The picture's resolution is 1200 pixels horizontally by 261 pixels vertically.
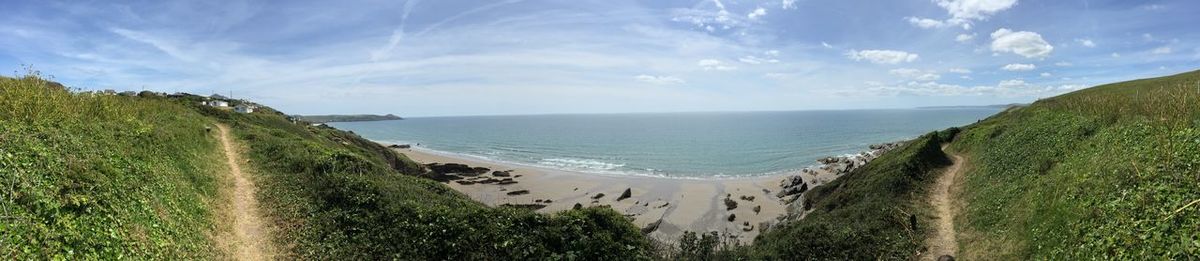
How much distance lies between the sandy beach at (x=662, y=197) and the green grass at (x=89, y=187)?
2470 cm

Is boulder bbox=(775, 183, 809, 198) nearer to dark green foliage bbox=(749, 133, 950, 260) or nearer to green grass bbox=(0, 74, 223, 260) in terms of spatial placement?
dark green foliage bbox=(749, 133, 950, 260)

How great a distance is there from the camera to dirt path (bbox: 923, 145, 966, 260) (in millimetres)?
18625

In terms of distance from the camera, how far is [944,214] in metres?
23.0

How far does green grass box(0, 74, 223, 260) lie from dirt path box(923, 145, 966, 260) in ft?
76.6

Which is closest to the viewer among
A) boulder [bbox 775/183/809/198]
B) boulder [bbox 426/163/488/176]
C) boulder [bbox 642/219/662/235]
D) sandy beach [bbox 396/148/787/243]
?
boulder [bbox 642/219/662/235]

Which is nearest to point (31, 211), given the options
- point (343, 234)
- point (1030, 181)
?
point (343, 234)

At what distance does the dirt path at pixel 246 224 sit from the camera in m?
13.2

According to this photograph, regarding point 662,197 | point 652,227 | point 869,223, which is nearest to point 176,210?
point 869,223

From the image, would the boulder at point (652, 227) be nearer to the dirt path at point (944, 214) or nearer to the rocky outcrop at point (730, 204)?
the rocky outcrop at point (730, 204)

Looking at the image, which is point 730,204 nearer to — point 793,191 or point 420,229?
point 793,191

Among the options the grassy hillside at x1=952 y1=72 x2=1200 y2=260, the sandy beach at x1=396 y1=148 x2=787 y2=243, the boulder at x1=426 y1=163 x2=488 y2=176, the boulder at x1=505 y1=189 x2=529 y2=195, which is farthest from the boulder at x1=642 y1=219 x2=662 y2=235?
the boulder at x1=426 y1=163 x2=488 y2=176

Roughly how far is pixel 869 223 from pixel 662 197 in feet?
80.4

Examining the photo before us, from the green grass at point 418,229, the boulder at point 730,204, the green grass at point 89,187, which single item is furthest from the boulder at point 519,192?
the green grass at point 89,187

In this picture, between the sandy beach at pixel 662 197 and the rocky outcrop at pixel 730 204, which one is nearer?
the sandy beach at pixel 662 197
